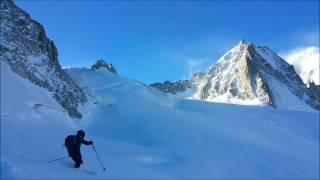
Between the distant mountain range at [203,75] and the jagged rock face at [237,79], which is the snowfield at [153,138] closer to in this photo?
the distant mountain range at [203,75]

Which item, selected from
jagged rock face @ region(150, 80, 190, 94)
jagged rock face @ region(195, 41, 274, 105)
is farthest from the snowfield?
jagged rock face @ region(150, 80, 190, 94)

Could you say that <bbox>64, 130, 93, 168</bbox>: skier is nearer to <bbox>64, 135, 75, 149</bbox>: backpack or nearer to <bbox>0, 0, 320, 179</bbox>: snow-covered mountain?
<bbox>64, 135, 75, 149</bbox>: backpack

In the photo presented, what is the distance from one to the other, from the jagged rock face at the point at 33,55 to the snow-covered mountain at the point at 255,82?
83335 mm

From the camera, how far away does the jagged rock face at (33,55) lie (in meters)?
37.9

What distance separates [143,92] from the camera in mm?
54094

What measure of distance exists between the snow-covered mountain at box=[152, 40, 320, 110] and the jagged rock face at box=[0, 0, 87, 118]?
83335 mm

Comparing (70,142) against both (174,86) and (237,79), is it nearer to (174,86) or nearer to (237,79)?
(237,79)

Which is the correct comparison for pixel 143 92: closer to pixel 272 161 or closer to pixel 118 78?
pixel 118 78

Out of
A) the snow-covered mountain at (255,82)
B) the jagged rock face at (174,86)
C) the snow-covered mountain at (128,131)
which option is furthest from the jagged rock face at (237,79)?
the snow-covered mountain at (128,131)

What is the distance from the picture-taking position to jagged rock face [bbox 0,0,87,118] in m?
37.9

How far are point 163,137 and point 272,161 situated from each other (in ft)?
27.2

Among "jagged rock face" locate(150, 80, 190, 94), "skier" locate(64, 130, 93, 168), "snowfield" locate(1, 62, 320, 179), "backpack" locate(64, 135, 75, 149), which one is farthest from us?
"jagged rock face" locate(150, 80, 190, 94)

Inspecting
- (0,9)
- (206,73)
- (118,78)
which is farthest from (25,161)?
(206,73)

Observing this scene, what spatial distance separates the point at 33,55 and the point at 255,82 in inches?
3835
